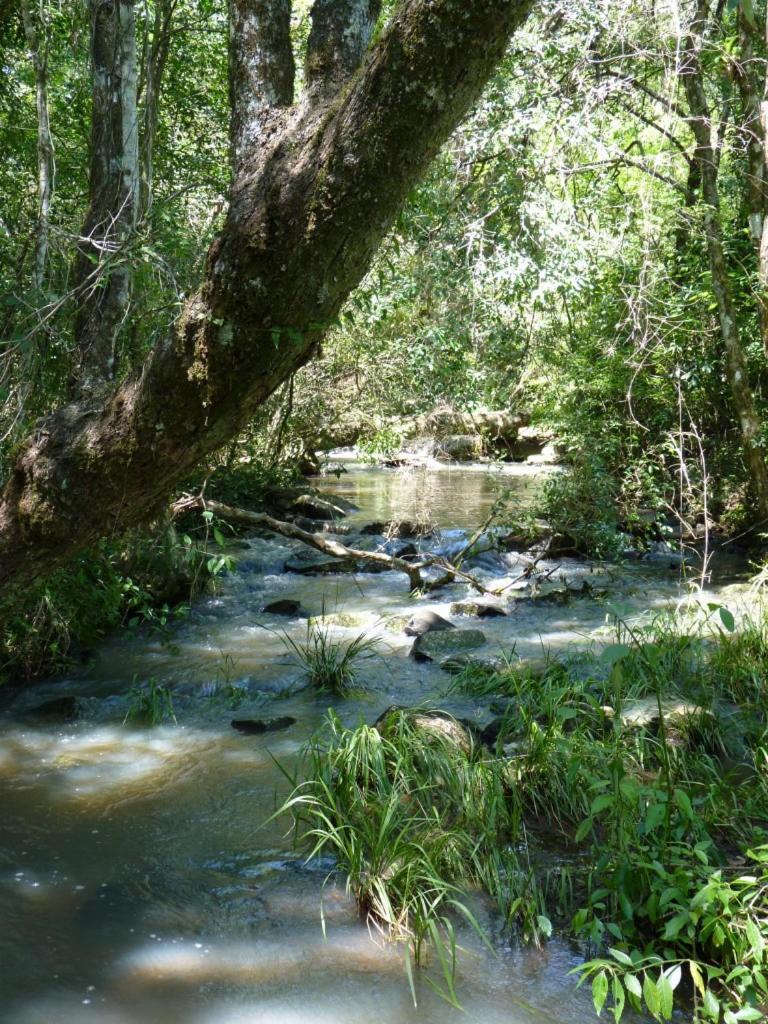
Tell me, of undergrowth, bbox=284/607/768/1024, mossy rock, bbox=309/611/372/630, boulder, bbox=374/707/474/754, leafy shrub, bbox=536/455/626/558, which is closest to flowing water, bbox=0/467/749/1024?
undergrowth, bbox=284/607/768/1024

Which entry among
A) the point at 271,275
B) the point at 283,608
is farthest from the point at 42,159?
the point at 283,608

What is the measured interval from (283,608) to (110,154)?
4631 millimetres

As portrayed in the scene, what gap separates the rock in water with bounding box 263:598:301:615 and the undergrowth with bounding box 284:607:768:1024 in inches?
146

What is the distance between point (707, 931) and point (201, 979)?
1.84 meters

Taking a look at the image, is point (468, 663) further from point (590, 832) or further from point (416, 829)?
point (416, 829)

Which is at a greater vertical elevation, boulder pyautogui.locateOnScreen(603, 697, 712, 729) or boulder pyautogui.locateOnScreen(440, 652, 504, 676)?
boulder pyautogui.locateOnScreen(603, 697, 712, 729)

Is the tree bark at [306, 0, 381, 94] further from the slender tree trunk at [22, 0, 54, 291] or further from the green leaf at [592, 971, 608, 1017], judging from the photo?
the green leaf at [592, 971, 608, 1017]

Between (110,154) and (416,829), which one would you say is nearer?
(416,829)

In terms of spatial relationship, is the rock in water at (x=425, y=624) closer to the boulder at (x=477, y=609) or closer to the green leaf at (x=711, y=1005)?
the boulder at (x=477, y=609)

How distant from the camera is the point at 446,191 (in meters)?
8.88

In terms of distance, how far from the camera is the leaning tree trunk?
7.37ft

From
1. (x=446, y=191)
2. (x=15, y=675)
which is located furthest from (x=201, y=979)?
(x=446, y=191)

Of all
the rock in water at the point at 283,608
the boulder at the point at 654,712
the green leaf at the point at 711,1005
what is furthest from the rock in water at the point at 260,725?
the green leaf at the point at 711,1005

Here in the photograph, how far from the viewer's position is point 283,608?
9.02m
